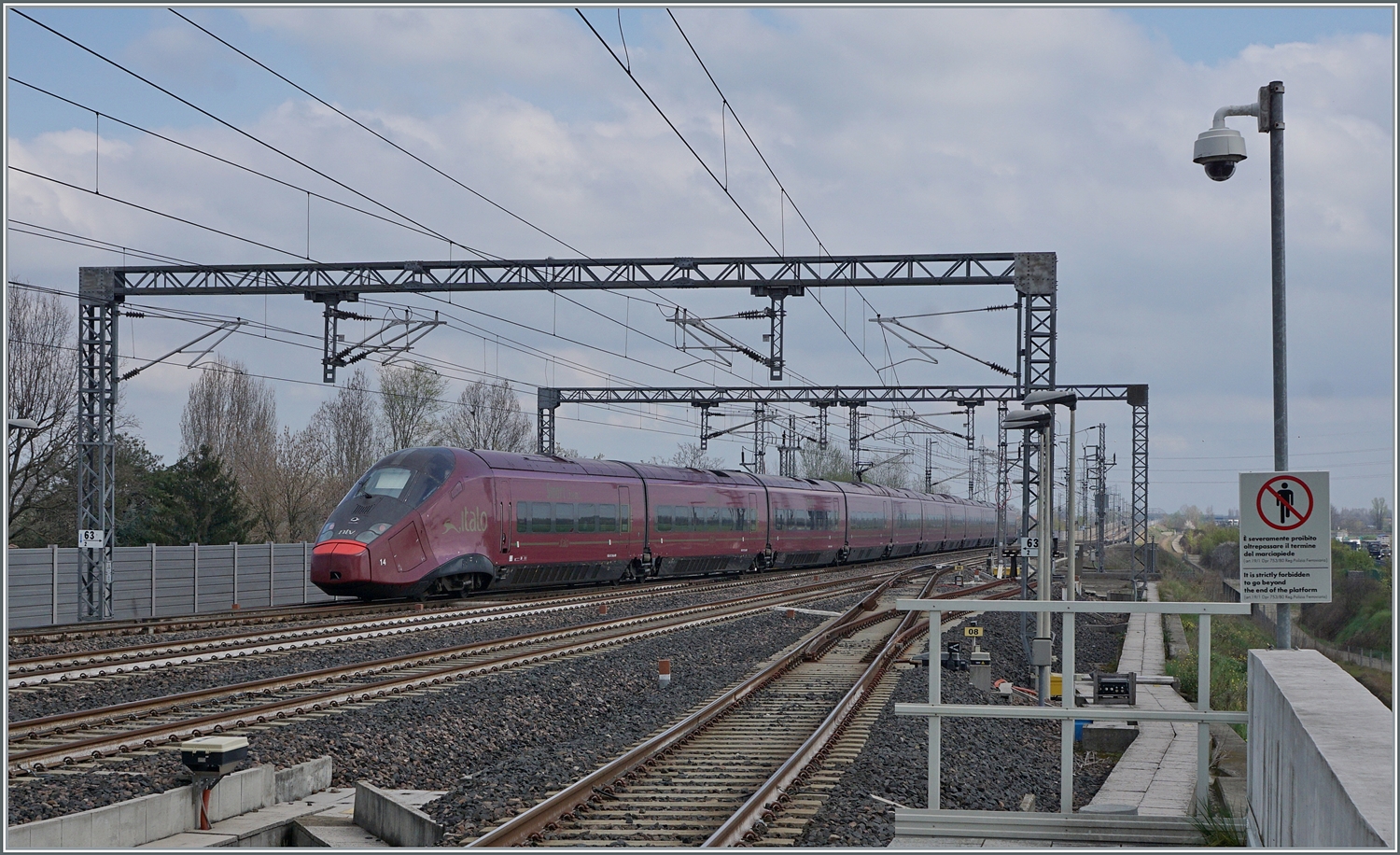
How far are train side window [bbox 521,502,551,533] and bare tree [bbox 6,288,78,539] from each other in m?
18.9

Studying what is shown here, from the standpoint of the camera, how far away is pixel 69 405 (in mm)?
41844

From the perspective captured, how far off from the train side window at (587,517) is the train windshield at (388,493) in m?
5.33

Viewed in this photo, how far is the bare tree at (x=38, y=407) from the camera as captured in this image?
129 ft

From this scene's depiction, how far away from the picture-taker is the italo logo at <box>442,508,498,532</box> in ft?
81.9

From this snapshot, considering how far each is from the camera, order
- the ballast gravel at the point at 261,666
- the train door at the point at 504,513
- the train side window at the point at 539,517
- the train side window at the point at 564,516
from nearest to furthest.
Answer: the ballast gravel at the point at 261,666 < the train door at the point at 504,513 < the train side window at the point at 539,517 < the train side window at the point at 564,516

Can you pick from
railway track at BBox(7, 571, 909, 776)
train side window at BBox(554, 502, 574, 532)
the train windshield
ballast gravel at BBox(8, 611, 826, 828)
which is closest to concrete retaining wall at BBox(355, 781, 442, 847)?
ballast gravel at BBox(8, 611, 826, 828)

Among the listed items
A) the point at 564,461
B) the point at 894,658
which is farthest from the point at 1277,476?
the point at 564,461

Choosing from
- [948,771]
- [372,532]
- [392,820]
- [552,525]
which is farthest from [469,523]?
[392,820]

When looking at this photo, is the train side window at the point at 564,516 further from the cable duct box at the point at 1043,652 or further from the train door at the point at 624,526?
the cable duct box at the point at 1043,652

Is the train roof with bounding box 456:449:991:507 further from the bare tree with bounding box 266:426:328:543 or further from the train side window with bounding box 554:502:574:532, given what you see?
the bare tree with bounding box 266:426:328:543

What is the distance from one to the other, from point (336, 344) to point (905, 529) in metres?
36.8

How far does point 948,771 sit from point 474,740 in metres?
4.32

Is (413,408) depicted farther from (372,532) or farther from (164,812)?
(164,812)

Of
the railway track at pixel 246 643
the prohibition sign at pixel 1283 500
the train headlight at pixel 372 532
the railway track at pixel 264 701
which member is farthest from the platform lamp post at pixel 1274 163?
the train headlight at pixel 372 532
